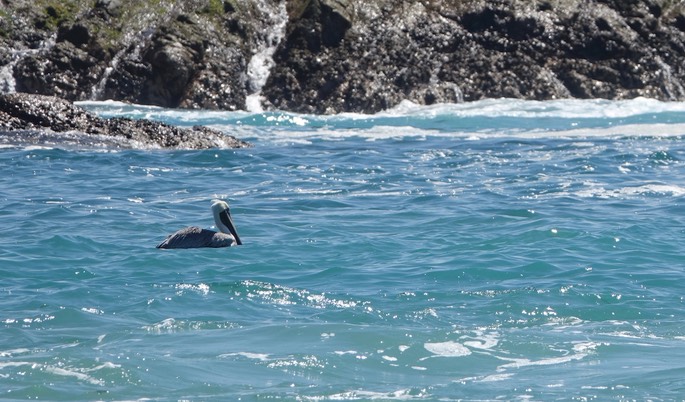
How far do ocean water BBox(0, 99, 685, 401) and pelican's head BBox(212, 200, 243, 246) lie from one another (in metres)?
0.28

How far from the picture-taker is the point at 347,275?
1060 cm

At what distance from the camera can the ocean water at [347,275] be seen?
24.7 feet

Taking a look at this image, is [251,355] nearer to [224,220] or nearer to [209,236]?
[209,236]

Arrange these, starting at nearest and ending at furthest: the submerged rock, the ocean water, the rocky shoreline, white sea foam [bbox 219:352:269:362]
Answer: the ocean water → white sea foam [bbox 219:352:269:362] → the submerged rock → the rocky shoreline

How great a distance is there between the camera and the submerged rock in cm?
1922

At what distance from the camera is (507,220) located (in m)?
13.1

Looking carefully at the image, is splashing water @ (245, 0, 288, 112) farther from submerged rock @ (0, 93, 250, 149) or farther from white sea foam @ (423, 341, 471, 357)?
white sea foam @ (423, 341, 471, 357)

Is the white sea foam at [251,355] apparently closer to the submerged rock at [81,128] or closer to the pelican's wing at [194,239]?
the pelican's wing at [194,239]

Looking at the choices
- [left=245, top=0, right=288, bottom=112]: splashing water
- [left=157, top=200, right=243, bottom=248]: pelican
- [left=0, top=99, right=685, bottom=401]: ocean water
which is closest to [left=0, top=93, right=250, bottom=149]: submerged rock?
[left=0, top=99, right=685, bottom=401]: ocean water

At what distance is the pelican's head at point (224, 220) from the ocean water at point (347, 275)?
0.28 meters

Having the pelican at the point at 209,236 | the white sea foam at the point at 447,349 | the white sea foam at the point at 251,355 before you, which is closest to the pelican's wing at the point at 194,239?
the pelican at the point at 209,236

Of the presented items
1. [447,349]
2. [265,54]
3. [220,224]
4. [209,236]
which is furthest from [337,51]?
[447,349]

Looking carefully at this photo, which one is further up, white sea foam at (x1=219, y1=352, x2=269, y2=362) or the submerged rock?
the submerged rock

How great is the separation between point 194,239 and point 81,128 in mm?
8652
